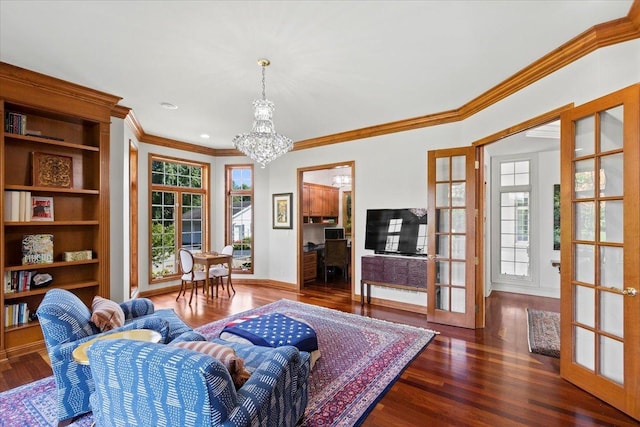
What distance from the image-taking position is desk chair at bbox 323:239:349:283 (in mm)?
6848

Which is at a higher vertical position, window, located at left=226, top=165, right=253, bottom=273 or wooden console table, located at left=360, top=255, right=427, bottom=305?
window, located at left=226, top=165, right=253, bottom=273

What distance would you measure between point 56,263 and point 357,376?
3.47 meters

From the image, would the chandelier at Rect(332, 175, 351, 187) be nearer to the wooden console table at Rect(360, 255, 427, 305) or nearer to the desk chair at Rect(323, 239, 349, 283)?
the desk chair at Rect(323, 239, 349, 283)

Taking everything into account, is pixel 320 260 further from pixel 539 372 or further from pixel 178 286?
pixel 539 372

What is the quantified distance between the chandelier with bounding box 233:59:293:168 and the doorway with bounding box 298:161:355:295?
7.20 feet

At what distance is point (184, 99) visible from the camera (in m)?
3.94

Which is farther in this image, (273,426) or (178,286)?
(178,286)

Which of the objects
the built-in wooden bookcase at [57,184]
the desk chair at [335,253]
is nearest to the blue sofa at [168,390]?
the built-in wooden bookcase at [57,184]

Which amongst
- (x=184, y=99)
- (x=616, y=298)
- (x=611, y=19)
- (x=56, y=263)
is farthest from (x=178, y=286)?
(x=611, y=19)

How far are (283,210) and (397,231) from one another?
2.56 meters

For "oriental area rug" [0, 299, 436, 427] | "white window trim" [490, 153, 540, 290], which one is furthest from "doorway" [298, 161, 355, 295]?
"white window trim" [490, 153, 540, 290]

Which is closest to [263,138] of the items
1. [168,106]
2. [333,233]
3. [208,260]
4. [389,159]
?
[168,106]

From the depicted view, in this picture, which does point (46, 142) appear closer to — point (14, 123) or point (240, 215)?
point (14, 123)

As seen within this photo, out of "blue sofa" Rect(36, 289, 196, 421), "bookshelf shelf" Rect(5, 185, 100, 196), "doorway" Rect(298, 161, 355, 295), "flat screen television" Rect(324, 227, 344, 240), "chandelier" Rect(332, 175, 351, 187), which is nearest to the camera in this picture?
"blue sofa" Rect(36, 289, 196, 421)
